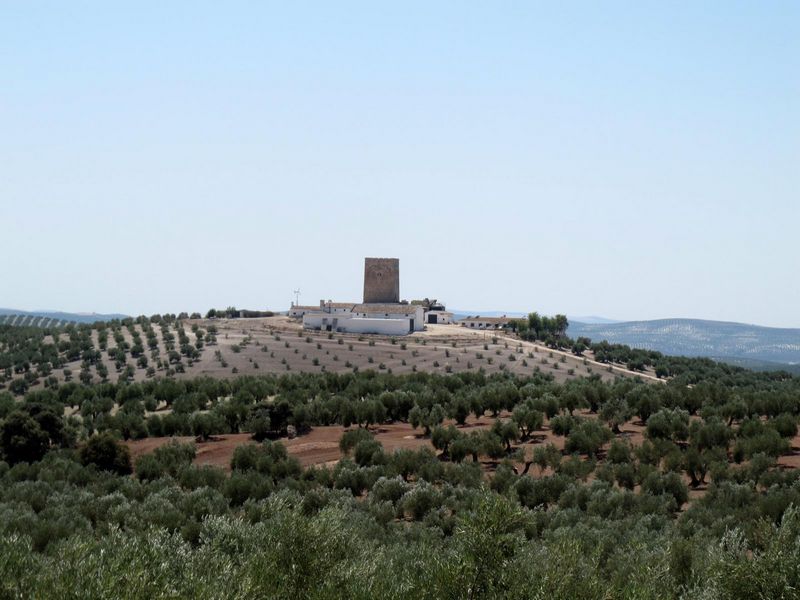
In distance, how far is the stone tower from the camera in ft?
336

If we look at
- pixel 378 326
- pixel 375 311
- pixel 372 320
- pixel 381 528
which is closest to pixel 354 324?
pixel 372 320

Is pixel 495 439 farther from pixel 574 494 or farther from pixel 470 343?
pixel 470 343

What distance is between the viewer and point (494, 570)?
14.0 m

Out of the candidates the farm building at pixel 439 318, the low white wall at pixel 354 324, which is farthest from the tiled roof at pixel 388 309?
the farm building at pixel 439 318

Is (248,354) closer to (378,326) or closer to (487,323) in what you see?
(378,326)

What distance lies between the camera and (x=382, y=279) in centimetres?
10256

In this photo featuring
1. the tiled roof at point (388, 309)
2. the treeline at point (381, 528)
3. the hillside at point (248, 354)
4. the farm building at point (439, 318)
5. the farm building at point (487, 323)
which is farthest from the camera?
the farm building at point (439, 318)

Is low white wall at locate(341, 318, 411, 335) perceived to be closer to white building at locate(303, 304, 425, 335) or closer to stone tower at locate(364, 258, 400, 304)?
white building at locate(303, 304, 425, 335)

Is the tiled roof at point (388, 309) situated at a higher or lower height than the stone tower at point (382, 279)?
lower

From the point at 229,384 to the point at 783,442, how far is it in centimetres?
3440

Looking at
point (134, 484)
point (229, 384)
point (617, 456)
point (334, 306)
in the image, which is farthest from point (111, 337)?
point (617, 456)

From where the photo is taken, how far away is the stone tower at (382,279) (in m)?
102

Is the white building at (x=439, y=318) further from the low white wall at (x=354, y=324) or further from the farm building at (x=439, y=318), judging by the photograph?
the low white wall at (x=354, y=324)

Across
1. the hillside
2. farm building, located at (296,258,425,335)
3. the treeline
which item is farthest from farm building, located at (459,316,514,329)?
the treeline
